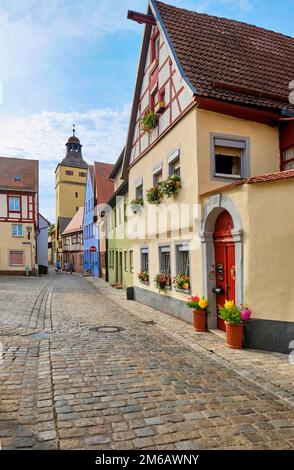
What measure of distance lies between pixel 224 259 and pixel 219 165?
2.73 metres

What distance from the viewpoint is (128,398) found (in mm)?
Answer: 4758

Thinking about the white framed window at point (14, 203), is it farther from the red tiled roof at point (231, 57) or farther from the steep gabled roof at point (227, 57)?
the red tiled roof at point (231, 57)

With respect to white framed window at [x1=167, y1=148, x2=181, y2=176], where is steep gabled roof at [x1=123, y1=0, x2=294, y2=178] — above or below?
above

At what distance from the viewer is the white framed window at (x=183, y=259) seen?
10586 mm

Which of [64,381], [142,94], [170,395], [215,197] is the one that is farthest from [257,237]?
[142,94]

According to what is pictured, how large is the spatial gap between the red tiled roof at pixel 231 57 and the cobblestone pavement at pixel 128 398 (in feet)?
21.8

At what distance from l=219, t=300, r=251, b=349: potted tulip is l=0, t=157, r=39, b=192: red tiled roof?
30.6 metres

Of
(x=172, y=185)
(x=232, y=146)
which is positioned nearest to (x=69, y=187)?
(x=172, y=185)

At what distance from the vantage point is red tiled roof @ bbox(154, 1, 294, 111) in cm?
977

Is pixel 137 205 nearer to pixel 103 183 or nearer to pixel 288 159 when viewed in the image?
pixel 288 159

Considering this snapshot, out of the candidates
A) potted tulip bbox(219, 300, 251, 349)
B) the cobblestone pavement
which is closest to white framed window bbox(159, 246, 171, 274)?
the cobblestone pavement

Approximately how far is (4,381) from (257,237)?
17.8 ft

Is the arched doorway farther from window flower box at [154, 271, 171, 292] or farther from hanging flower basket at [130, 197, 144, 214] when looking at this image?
hanging flower basket at [130, 197, 144, 214]
